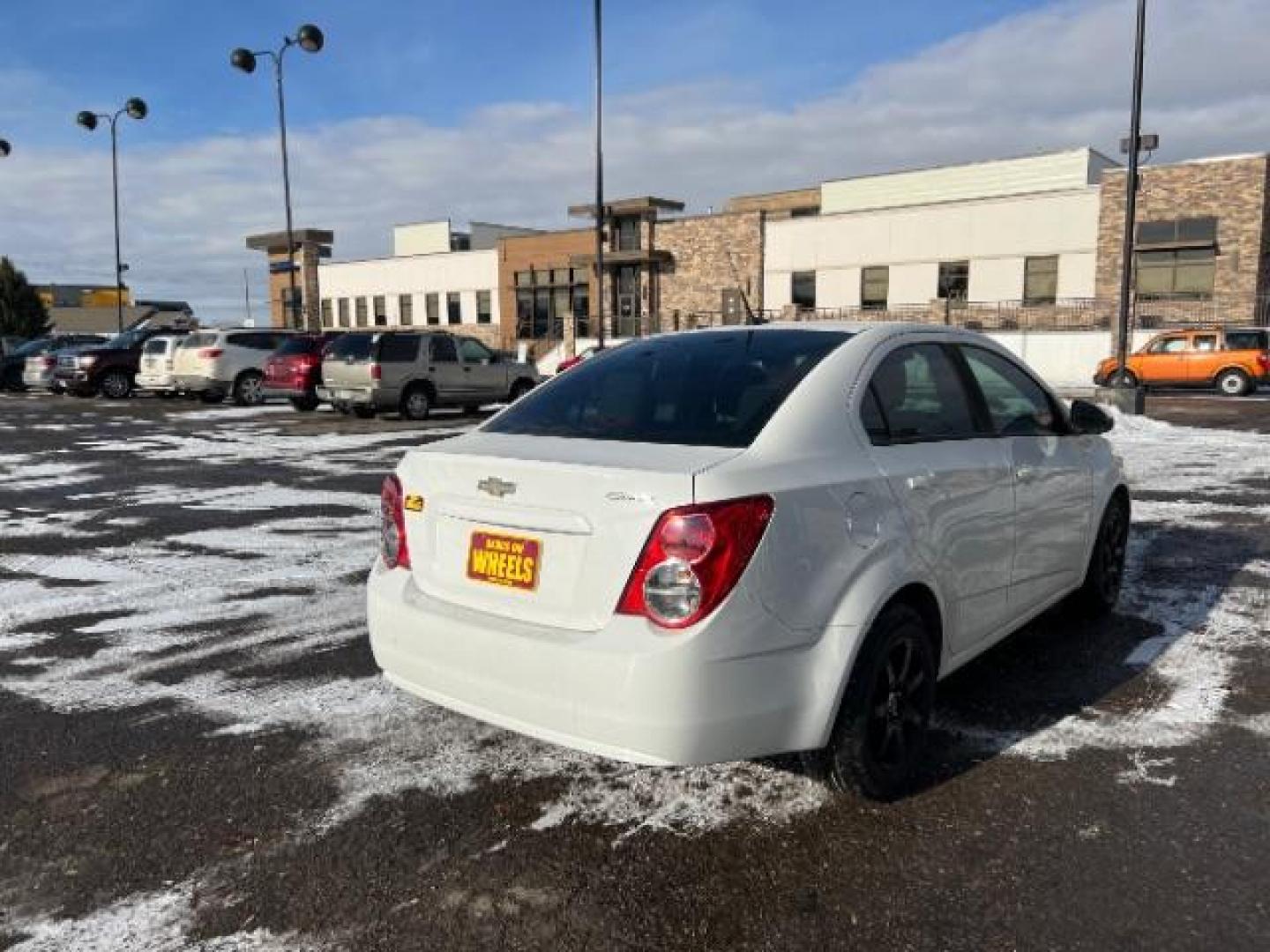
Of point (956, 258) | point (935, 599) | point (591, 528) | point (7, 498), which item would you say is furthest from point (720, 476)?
point (956, 258)

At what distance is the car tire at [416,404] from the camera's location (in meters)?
18.1

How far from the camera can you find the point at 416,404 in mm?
18281

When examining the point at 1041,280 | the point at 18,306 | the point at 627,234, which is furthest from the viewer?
the point at 18,306

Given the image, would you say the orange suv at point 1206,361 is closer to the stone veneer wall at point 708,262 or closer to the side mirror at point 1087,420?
the stone veneer wall at point 708,262

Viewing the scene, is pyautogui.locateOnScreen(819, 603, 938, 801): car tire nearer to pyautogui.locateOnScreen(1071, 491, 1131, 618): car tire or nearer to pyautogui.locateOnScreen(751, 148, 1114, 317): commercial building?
pyautogui.locateOnScreen(1071, 491, 1131, 618): car tire

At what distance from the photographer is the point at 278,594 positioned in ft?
19.5

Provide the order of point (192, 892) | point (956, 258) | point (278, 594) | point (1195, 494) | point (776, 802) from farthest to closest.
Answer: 1. point (956, 258)
2. point (1195, 494)
3. point (278, 594)
4. point (776, 802)
5. point (192, 892)

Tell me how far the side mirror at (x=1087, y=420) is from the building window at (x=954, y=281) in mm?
33913

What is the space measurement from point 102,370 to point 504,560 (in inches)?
1034

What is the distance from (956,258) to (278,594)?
35.5 meters

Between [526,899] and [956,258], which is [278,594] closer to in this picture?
[526,899]

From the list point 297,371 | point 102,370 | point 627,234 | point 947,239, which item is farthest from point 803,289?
point 102,370

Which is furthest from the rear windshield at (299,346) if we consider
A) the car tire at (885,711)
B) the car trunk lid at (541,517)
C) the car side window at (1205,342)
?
the car side window at (1205,342)

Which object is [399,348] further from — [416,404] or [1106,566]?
[1106,566]
